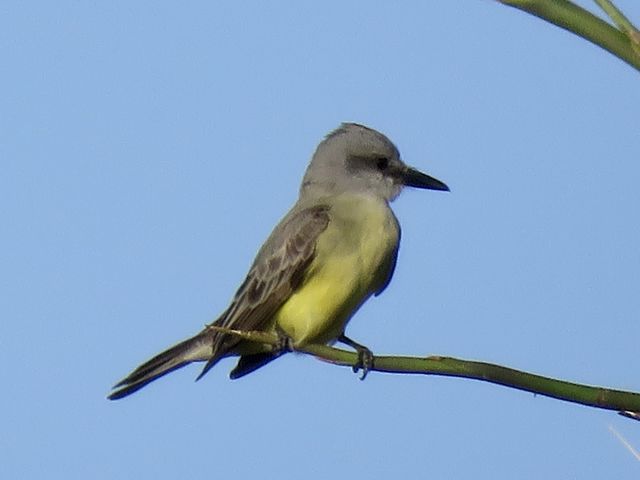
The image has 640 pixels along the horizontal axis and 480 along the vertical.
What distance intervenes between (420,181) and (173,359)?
154 cm

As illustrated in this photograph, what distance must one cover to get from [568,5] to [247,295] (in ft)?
14.2

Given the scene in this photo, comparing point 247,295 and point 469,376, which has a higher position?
point 247,295

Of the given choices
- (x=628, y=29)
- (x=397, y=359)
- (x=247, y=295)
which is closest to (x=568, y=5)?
(x=628, y=29)

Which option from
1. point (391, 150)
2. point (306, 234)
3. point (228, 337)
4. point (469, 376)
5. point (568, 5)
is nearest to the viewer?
point (568, 5)

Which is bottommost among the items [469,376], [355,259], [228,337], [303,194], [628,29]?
[469,376]

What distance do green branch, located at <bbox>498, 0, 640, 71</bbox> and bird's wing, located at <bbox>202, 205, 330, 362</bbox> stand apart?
398 centimetres

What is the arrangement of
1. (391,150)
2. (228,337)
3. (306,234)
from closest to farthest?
(228,337)
(306,234)
(391,150)

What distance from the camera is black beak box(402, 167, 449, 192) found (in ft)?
20.0

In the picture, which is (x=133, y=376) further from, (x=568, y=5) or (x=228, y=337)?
(x=568, y=5)

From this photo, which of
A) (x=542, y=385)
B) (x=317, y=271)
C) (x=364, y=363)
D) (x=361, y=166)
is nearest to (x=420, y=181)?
(x=361, y=166)

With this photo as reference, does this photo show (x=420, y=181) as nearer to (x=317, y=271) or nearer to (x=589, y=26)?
(x=317, y=271)

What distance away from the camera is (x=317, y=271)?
552cm

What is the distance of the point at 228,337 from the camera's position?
530 cm

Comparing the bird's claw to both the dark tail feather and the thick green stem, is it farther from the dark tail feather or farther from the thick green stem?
the dark tail feather
